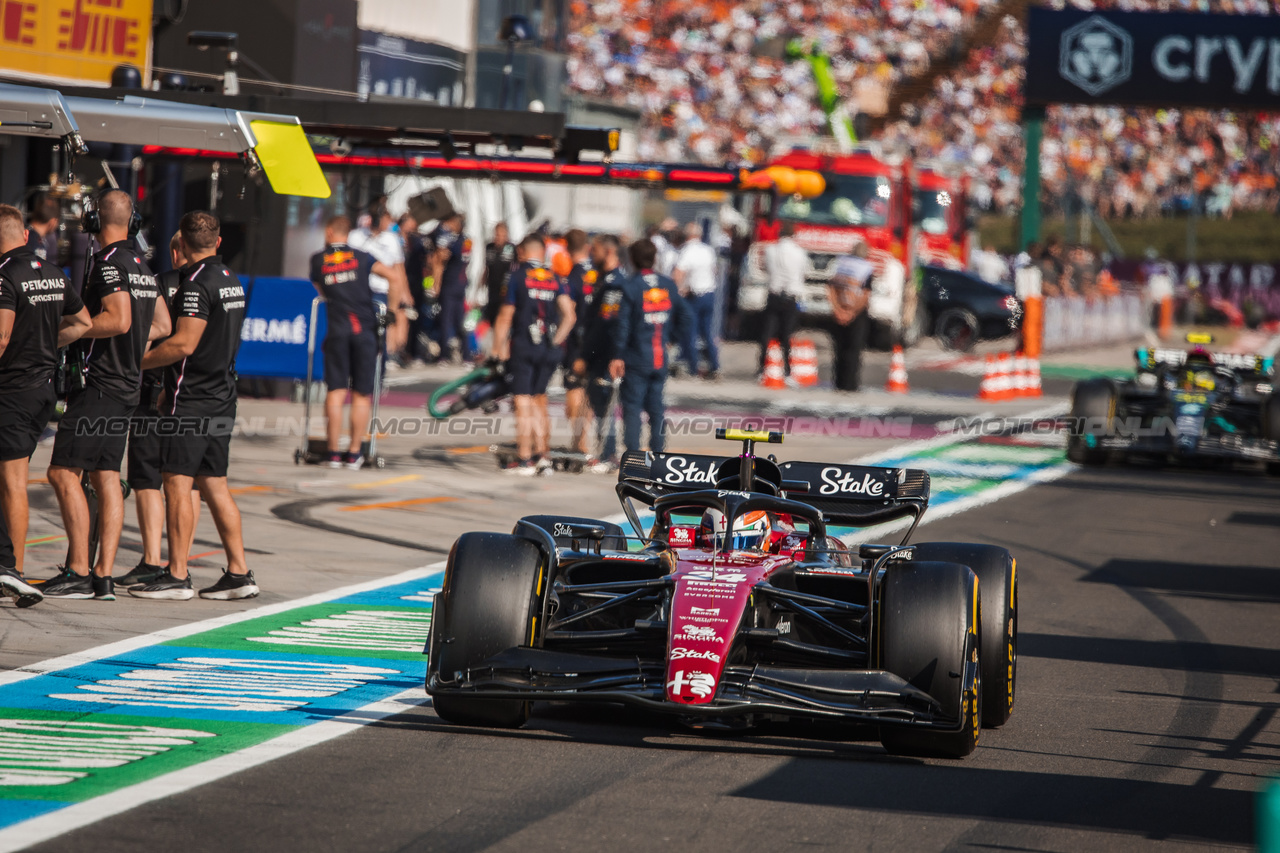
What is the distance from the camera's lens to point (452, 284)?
922 inches

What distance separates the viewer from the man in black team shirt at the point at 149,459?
8.46 m

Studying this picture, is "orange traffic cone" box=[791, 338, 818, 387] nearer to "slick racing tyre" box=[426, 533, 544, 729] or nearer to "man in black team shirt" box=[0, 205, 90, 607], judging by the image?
"man in black team shirt" box=[0, 205, 90, 607]

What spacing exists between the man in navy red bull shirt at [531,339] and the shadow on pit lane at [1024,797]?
324 inches

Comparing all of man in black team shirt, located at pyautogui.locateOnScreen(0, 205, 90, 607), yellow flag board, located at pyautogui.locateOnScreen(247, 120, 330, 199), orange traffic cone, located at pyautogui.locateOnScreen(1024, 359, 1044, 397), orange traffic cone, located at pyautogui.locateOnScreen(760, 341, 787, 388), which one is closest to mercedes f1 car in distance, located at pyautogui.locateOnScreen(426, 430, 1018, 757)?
man in black team shirt, located at pyautogui.locateOnScreen(0, 205, 90, 607)

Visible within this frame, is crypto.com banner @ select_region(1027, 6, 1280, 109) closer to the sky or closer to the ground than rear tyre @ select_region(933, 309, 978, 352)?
closer to the sky

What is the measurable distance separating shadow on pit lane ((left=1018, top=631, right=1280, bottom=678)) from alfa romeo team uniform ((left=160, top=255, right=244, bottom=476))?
4.12 m

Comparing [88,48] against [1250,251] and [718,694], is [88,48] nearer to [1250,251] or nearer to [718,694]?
[718,694]

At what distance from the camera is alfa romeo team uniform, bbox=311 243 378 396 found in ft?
43.7

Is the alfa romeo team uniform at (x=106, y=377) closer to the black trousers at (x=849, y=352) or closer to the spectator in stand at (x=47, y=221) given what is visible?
the spectator in stand at (x=47, y=221)

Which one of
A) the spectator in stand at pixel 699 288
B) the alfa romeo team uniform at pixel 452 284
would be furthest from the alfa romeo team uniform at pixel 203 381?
the spectator in stand at pixel 699 288

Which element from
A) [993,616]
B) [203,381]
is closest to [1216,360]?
[993,616]

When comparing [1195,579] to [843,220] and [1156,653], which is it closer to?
[1156,653]

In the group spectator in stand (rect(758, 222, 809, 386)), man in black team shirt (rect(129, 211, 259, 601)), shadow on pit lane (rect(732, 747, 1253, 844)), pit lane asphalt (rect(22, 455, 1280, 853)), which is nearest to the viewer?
pit lane asphalt (rect(22, 455, 1280, 853))

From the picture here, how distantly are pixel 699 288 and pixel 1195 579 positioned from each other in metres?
13.2
